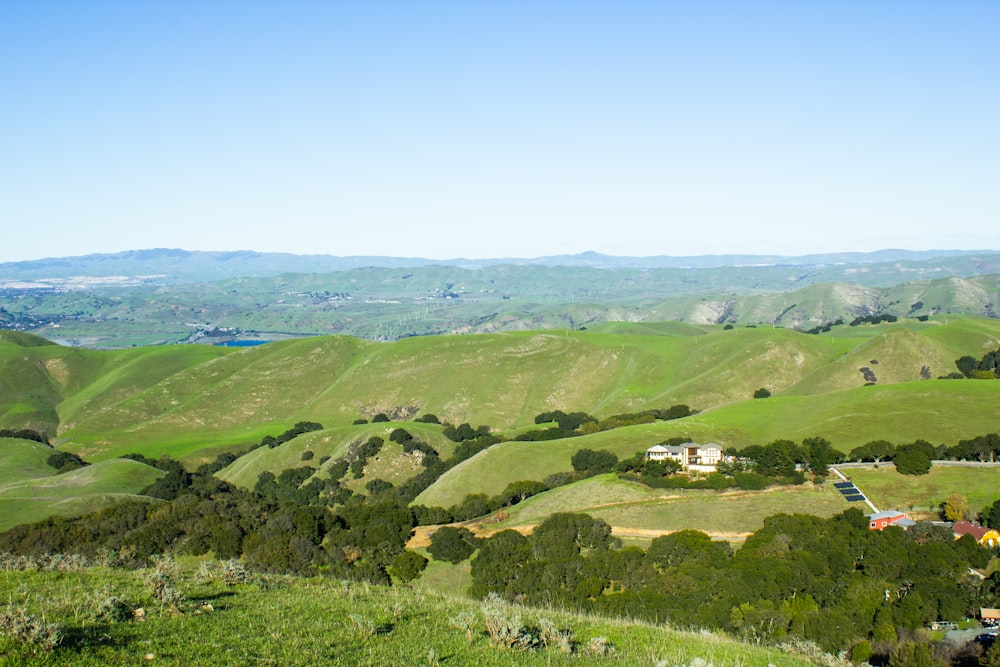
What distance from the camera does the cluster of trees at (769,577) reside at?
118ft

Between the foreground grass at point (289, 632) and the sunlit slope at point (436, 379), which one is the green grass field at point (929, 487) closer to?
the sunlit slope at point (436, 379)

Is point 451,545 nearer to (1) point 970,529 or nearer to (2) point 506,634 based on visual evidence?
(1) point 970,529

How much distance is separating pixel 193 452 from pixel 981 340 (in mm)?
141027

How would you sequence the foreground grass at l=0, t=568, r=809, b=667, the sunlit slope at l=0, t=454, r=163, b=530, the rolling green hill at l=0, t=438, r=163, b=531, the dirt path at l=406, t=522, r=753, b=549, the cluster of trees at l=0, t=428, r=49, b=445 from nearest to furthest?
the foreground grass at l=0, t=568, r=809, b=667
the dirt path at l=406, t=522, r=753, b=549
the sunlit slope at l=0, t=454, r=163, b=530
the rolling green hill at l=0, t=438, r=163, b=531
the cluster of trees at l=0, t=428, r=49, b=445

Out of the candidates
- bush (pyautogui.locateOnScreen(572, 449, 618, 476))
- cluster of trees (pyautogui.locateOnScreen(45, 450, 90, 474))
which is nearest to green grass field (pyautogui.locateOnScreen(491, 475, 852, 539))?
bush (pyautogui.locateOnScreen(572, 449, 618, 476))

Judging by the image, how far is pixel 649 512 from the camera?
2329 inches

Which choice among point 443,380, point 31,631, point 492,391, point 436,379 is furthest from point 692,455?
point 436,379

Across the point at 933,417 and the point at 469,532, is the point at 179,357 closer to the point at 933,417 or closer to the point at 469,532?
the point at 469,532

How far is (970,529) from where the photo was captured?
5159 centimetres

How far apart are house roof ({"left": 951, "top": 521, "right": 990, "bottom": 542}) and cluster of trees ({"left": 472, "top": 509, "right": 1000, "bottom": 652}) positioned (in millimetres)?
2544

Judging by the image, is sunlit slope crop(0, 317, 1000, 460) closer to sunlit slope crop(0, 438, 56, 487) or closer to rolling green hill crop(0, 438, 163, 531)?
sunlit slope crop(0, 438, 56, 487)

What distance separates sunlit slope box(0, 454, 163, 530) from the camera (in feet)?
222

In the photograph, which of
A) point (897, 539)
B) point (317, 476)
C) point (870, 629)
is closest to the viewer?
point (870, 629)

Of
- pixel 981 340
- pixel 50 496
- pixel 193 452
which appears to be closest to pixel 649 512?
pixel 50 496
